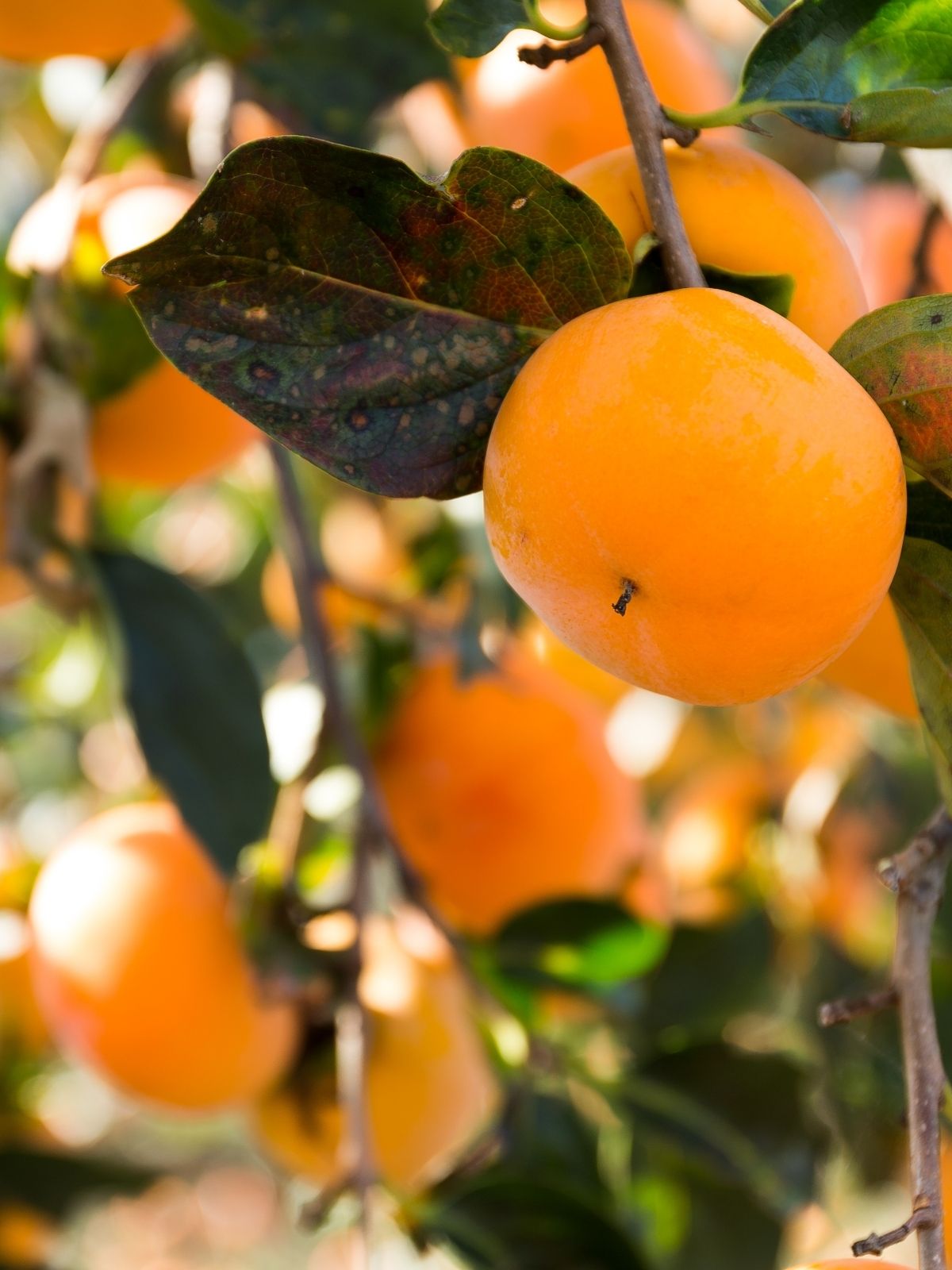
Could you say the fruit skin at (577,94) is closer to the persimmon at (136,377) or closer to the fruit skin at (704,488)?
the persimmon at (136,377)

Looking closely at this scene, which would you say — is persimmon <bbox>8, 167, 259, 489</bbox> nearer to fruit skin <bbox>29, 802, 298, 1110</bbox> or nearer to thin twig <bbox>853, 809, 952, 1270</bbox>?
fruit skin <bbox>29, 802, 298, 1110</bbox>

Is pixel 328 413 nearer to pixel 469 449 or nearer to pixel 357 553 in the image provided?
pixel 469 449

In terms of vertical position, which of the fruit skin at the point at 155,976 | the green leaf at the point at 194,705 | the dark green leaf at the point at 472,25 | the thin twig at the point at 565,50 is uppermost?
the dark green leaf at the point at 472,25

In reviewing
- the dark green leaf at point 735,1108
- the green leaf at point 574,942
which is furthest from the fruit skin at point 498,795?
the dark green leaf at point 735,1108

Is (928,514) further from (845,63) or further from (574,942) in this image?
(574,942)

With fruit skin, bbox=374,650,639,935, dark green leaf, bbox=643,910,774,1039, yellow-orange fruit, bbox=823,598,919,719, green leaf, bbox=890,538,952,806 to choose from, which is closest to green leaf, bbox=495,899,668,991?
fruit skin, bbox=374,650,639,935

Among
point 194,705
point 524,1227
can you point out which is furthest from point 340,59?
point 524,1227
